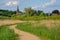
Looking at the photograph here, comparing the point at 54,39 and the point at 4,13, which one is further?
the point at 4,13

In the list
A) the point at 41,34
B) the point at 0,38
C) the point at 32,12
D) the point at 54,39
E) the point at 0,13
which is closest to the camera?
the point at 54,39

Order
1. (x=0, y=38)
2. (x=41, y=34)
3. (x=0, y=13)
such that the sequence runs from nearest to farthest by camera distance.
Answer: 1. (x=0, y=38)
2. (x=41, y=34)
3. (x=0, y=13)

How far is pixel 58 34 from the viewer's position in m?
13.2

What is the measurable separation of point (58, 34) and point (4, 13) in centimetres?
5497

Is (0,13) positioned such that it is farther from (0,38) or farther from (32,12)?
(0,38)

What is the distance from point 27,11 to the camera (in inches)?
2549

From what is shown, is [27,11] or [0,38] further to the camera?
[27,11]

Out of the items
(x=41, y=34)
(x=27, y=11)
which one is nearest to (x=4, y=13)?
(x=27, y=11)

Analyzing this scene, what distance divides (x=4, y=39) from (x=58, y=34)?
130 inches

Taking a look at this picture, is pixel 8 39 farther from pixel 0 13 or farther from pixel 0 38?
pixel 0 13

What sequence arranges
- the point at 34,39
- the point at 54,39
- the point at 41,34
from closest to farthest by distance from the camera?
the point at 54,39, the point at 34,39, the point at 41,34

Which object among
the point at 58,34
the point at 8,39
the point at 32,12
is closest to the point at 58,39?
the point at 58,34

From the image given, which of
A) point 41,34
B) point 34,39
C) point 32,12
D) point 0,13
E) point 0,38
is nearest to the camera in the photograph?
point 0,38

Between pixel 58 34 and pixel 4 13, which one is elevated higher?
pixel 58 34
